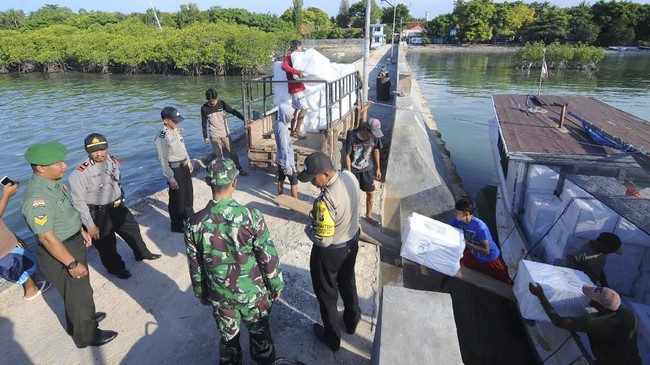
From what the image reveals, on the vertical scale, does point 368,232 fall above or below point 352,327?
above

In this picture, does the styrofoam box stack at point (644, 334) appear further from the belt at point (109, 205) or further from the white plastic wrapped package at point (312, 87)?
the belt at point (109, 205)

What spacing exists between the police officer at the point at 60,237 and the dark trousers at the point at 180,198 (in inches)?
66.0

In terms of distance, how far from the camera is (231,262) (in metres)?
2.52

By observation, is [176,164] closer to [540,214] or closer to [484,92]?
[540,214]

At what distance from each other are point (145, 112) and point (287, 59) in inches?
609

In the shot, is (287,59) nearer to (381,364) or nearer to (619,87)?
(381,364)

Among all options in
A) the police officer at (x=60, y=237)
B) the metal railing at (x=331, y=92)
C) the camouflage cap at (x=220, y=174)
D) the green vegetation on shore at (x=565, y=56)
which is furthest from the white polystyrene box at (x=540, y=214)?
the green vegetation on shore at (x=565, y=56)

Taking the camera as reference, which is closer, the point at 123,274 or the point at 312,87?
the point at 123,274

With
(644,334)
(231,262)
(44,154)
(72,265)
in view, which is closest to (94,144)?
(44,154)

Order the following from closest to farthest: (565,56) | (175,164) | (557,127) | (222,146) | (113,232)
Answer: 1. (113,232)
2. (175,164)
3. (222,146)
4. (557,127)
5. (565,56)

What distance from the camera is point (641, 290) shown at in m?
4.64

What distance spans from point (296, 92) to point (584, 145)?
5.80 metres

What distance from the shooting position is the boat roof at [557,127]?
698cm

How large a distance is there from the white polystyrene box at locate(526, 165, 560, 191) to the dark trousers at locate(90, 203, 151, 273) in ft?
20.8
